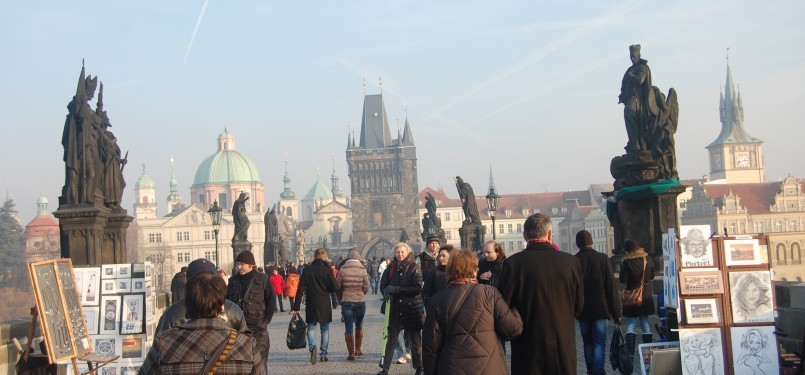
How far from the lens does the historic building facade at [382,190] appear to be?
12662cm

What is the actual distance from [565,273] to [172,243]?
12892 centimetres

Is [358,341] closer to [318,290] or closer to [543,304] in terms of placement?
[318,290]

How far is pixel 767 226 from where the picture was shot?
108m

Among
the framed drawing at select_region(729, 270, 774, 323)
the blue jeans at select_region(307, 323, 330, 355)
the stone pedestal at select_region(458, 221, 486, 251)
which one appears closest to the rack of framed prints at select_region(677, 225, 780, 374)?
the framed drawing at select_region(729, 270, 774, 323)

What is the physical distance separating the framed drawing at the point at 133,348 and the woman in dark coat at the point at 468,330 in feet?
12.1

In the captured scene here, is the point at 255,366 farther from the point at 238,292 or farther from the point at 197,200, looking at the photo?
the point at 197,200

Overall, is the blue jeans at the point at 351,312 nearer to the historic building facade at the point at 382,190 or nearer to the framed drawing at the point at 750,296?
the framed drawing at the point at 750,296

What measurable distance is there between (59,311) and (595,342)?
449 centimetres

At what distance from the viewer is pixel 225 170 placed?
163 m

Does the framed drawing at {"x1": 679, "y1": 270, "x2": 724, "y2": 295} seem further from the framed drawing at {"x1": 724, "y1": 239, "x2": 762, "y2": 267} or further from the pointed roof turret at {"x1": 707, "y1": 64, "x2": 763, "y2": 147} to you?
the pointed roof turret at {"x1": 707, "y1": 64, "x2": 763, "y2": 147}

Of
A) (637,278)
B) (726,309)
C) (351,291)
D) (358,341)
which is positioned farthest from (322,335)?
(726,309)

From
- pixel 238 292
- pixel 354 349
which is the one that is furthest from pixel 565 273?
pixel 354 349

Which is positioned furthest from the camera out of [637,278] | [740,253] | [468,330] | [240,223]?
[240,223]

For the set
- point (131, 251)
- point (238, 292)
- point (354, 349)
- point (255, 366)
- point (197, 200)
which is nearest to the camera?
point (255, 366)
